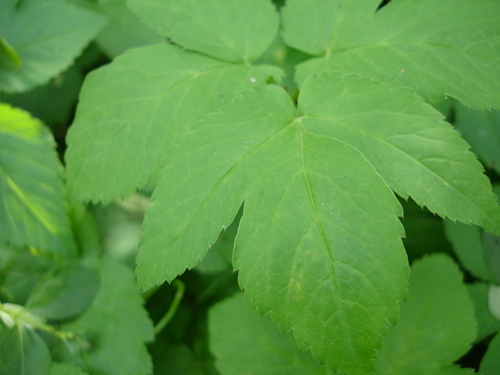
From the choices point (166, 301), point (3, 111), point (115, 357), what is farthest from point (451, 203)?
point (3, 111)

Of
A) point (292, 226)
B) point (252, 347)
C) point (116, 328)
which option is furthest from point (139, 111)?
point (252, 347)

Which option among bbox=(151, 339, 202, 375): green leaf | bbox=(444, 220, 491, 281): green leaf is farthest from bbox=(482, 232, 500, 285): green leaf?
bbox=(151, 339, 202, 375): green leaf

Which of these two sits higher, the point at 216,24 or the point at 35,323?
→ the point at 216,24

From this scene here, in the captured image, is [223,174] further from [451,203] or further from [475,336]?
[475,336]

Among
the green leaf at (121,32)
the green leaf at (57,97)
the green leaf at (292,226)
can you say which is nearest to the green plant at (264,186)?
the green leaf at (292,226)

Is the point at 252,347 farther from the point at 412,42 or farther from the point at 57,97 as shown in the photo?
the point at 57,97

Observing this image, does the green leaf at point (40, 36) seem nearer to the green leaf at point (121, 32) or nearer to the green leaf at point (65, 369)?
the green leaf at point (121, 32)

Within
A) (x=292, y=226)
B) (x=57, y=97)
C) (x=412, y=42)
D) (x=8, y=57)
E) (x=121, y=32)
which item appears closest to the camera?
(x=292, y=226)
